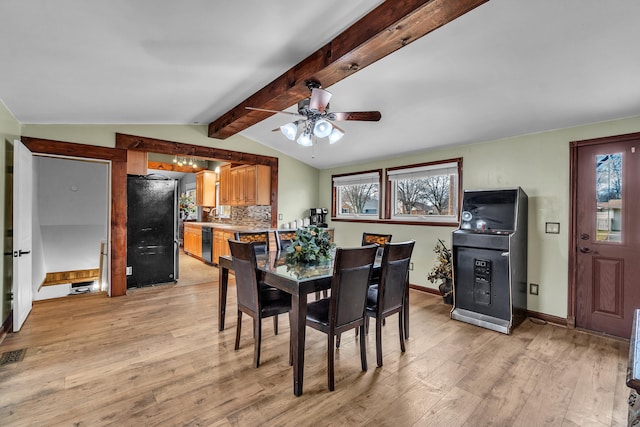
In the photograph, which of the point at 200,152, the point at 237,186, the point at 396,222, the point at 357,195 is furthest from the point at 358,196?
the point at 200,152

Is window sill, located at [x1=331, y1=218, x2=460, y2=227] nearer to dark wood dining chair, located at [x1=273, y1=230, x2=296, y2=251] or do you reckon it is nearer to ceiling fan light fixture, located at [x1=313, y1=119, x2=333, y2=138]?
dark wood dining chair, located at [x1=273, y1=230, x2=296, y2=251]

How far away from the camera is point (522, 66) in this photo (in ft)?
7.57

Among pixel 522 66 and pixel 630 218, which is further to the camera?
pixel 630 218

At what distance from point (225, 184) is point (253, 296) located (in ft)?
15.9

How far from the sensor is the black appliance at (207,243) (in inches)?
250

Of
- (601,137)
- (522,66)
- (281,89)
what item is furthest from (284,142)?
(601,137)

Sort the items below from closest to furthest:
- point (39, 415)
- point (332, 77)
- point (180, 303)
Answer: point (39, 415) < point (332, 77) < point (180, 303)

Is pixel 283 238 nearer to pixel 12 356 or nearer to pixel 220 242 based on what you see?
pixel 12 356

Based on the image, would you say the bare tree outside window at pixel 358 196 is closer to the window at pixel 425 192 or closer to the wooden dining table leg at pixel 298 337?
the window at pixel 425 192

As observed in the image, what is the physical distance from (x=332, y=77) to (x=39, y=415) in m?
2.99

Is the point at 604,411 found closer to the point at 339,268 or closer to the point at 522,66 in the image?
the point at 339,268

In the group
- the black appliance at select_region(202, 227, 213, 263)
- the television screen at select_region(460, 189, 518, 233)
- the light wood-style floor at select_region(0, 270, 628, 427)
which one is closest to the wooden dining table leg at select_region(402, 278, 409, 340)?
the light wood-style floor at select_region(0, 270, 628, 427)

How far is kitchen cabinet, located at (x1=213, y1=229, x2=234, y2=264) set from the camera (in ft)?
18.8

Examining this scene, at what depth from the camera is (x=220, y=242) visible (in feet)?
19.7
